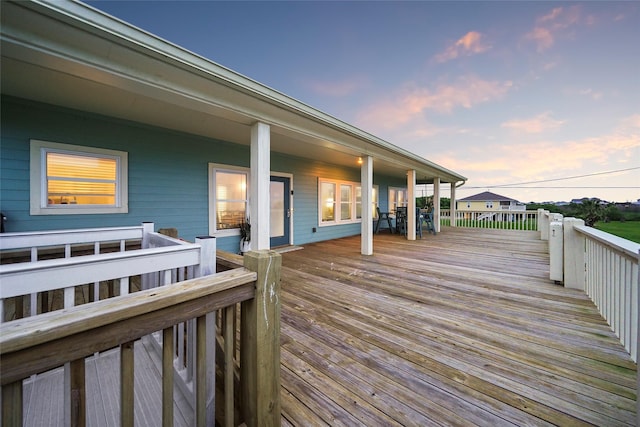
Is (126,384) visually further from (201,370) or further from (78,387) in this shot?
(201,370)

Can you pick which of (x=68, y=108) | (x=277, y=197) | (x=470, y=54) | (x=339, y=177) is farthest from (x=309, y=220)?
(x=470, y=54)

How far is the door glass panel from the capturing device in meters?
5.61

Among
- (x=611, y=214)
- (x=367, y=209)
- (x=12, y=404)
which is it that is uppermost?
(x=367, y=209)

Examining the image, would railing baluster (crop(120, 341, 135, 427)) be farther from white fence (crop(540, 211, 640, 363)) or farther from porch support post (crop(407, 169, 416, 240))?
porch support post (crop(407, 169, 416, 240))

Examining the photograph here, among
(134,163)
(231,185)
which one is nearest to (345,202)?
(231,185)

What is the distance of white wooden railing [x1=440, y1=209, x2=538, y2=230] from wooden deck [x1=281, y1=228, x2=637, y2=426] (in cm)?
883

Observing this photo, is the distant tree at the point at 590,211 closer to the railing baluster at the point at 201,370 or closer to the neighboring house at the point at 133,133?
the neighboring house at the point at 133,133

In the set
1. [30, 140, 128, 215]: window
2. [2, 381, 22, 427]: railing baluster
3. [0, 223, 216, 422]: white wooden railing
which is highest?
[30, 140, 128, 215]: window

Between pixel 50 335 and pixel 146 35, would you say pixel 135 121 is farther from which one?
pixel 50 335

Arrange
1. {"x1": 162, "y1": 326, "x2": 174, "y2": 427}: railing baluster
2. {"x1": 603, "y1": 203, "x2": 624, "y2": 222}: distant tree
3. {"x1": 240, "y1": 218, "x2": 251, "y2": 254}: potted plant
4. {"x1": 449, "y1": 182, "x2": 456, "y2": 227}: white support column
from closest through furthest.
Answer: {"x1": 162, "y1": 326, "x2": 174, "y2": 427}: railing baluster → {"x1": 240, "y1": 218, "x2": 251, "y2": 254}: potted plant → {"x1": 449, "y1": 182, "x2": 456, "y2": 227}: white support column → {"x1": 603, "y1": 203, "x2": 624, "y2": 222}: distant tree

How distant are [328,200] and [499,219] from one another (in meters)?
8.83

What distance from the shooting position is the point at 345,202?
7777 mm

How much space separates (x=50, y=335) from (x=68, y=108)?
4.01 metres

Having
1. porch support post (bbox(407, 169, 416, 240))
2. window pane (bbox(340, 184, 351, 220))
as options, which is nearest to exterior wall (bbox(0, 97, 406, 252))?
window pane (bbox(340, 184, 351, 220))
